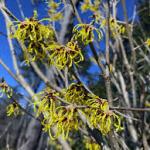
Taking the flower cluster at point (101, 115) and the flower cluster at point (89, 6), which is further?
the flower cluster at point (89, 6)

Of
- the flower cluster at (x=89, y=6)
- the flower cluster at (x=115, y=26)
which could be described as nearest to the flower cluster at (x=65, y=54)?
the flower cluster at (x=115, y=26)

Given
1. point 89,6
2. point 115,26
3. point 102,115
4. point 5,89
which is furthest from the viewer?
point 89,6

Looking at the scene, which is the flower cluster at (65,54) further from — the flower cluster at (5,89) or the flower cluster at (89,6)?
the flower cluster at (89,6)

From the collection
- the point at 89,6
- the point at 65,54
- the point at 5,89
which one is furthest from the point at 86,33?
the point at 89,6

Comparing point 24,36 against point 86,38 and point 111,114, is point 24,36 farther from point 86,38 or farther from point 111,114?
point 111,114

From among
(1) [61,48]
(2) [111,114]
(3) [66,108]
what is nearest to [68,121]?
(3) [66,108]

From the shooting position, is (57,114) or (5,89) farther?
(5,89)

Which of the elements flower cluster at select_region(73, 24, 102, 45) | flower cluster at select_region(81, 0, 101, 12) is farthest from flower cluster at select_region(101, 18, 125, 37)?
flower cluster at select_region(81, 0, 101, 12)

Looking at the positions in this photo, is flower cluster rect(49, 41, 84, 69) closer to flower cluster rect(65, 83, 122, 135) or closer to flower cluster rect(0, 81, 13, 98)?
flower cluster rect(65, 83, 122, 135)

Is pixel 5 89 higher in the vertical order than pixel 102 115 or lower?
higher

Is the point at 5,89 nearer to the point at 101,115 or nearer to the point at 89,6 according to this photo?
the point at 101,115
